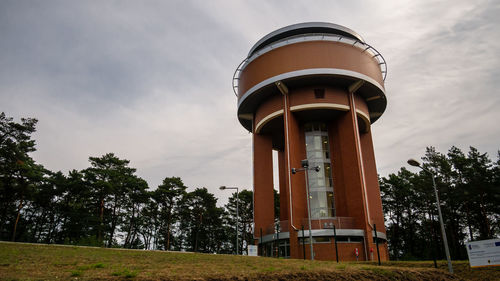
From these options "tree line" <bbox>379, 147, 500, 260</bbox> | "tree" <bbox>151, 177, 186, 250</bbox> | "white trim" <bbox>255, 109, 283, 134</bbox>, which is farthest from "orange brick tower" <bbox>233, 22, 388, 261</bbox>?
"tree" <bbox>151, 177, 186, 250</bbox>

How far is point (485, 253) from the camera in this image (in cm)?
1177

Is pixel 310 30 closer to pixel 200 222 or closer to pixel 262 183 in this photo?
pixel 262 183

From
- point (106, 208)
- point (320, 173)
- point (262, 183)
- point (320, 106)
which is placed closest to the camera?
point (320, 106)

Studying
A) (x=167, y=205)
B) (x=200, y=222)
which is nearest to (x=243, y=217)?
(x=200, y=222)

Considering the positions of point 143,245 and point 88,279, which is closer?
point 88,279

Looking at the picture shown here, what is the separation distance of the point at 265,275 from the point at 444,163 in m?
38.7

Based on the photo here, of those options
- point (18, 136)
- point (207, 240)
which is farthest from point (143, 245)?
point (18, 136)

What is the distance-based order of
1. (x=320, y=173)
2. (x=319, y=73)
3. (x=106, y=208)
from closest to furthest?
(x=319, y=73)
(x=320, y=173)
(x=106, y=208)

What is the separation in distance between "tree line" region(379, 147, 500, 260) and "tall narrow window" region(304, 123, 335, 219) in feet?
37.5

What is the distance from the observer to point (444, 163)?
38719 millimetres

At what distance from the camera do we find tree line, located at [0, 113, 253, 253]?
1389 inches

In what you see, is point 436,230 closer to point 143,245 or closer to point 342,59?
point 342,59

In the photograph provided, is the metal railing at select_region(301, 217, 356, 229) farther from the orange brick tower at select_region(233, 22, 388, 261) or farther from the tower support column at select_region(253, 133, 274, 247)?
the tower support column at select_region(253, 133, 274, 247)

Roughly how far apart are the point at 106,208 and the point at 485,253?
45788 millimetres
